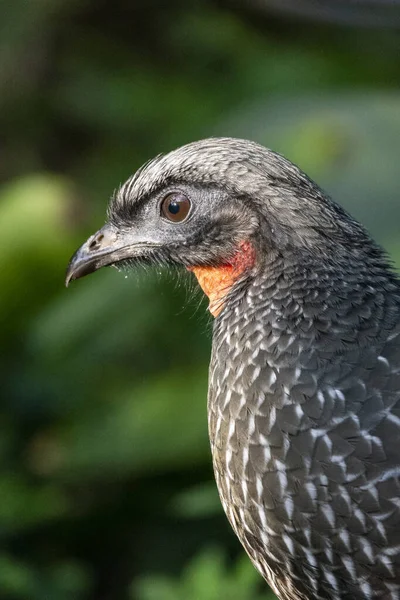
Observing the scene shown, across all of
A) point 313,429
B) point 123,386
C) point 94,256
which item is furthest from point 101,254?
point 123,386

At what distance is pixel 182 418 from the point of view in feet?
17.9

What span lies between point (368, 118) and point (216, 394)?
2.42 metres

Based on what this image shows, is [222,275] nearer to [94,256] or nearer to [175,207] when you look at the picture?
[175,207]

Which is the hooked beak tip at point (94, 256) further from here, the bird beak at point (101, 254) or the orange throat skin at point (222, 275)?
the orange throat skin at point (222, 275)

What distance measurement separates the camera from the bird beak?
13.5 feet

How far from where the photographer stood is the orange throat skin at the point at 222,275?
3836 millimetres

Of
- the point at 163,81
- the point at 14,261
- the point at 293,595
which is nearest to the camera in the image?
the point at 293,595

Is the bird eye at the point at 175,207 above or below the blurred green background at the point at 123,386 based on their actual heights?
above

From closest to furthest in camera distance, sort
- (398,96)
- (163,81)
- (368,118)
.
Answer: (368,118)
(398,96)
(163,81)

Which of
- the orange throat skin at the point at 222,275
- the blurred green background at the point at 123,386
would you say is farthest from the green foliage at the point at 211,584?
the orange throat skin at the point at 222,275

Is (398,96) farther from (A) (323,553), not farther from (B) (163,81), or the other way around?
(A) (323,553)

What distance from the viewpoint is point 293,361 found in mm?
3596

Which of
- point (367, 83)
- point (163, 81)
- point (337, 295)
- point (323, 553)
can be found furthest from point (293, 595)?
point (163, 81)

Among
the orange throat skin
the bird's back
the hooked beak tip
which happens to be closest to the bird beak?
the hooked beak tip
